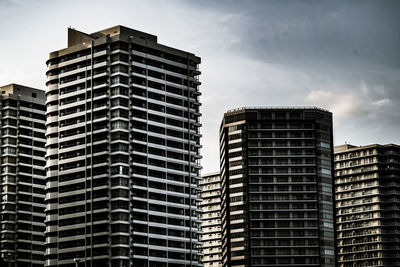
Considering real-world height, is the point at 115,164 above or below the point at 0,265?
above

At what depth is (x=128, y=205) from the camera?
199000mm

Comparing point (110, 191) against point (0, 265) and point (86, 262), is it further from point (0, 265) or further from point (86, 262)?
point (0, 265)

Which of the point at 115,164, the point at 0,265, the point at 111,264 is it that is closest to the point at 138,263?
the point at 111,264

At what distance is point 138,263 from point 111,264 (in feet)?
20.6

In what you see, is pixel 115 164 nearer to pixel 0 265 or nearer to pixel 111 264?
pixel 111 264

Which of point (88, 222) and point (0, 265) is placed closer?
point (0, 265)

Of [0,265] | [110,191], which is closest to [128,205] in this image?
[110,191]

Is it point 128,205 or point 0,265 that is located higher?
point 128,205

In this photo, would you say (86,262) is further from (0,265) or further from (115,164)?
(0,265)

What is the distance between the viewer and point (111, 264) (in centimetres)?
19388

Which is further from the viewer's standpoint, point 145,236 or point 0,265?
point 145,236

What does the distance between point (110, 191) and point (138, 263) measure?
681 inches

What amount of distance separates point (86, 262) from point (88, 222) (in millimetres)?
9093

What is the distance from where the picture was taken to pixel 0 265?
15762cm
